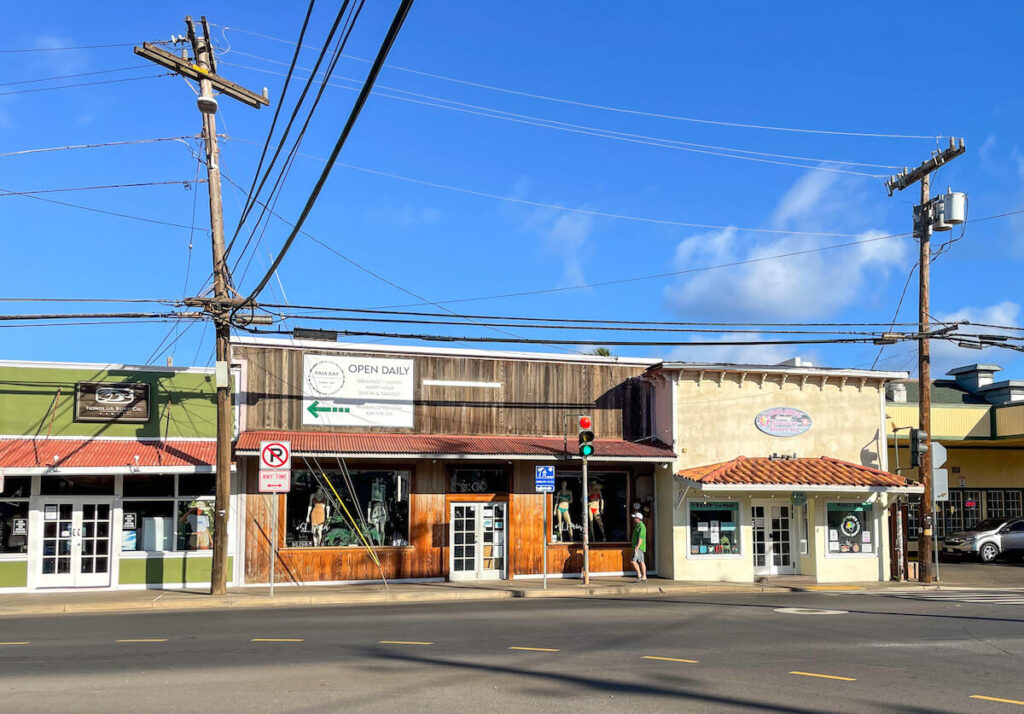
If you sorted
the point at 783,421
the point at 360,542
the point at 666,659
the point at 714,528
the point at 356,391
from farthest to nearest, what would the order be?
1. the point at 783,421
2. the point at 714,528
3. the point at 356,391
4. the point at 360,542
5. the point at 666,659

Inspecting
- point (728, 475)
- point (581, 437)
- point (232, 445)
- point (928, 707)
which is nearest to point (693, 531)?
point (728, 475)

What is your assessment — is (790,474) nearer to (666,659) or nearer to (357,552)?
(357,552)

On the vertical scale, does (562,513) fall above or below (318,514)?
below

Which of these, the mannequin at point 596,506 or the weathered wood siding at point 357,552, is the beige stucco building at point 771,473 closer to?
the mannequin at point 596,506

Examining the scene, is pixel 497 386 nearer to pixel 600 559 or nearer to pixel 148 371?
pixel 600 559

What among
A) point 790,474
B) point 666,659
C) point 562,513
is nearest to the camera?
point 666,659

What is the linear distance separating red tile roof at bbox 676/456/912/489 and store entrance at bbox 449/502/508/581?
4891mm

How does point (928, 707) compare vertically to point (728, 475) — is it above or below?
below

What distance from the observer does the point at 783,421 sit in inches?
976

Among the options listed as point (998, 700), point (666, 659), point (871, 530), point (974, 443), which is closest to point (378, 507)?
point (666, 659)

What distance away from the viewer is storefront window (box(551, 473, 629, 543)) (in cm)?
2359

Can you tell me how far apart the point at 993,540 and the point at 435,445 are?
21.0 metres

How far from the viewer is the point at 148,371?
836 inches

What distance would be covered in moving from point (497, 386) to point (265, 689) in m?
15.2
